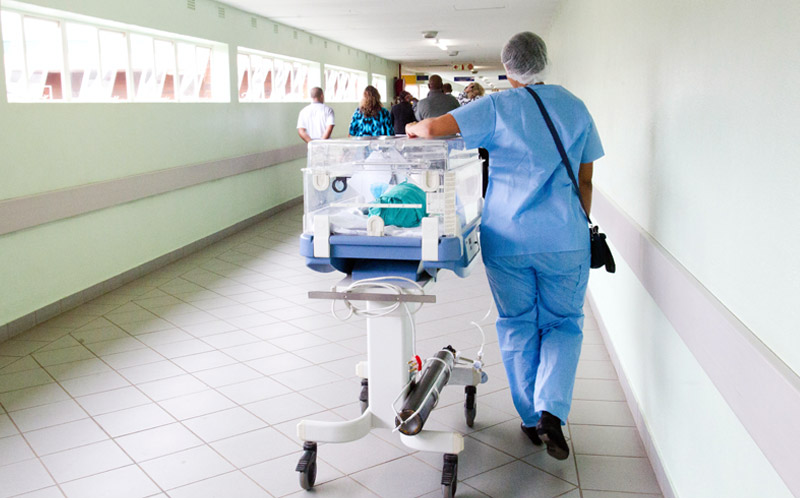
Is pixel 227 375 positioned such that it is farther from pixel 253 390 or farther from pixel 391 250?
pixel 391 250

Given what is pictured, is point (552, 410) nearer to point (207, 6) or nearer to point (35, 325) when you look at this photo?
point (35, 325)

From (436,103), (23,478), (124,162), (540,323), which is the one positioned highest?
(436,103)

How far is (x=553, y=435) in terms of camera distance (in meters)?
2.76

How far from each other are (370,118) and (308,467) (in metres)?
5.17

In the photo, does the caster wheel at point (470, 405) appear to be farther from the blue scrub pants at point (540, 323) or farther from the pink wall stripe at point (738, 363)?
the pink wall stripe at point (738, 363)

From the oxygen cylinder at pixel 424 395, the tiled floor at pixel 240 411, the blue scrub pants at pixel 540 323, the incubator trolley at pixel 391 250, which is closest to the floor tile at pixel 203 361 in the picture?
the tiled floor at pixel 240 411

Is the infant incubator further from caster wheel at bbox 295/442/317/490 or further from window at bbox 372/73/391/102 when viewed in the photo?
window at bbox 372/73/391/102

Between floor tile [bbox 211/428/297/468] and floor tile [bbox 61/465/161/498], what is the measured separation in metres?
0.33

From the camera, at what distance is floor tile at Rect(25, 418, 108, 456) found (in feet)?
10.1

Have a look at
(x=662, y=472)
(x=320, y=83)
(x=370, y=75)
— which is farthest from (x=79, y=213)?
(x=370, y=75)

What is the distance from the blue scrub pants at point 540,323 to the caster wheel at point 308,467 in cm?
88

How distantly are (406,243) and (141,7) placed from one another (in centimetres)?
503

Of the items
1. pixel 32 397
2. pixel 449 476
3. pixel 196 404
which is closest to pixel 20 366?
pixel 32 397

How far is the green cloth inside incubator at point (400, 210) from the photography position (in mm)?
2684
